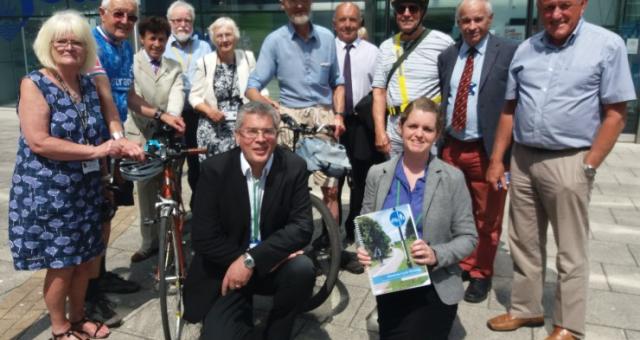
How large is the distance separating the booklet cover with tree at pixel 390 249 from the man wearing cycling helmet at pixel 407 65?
4.33 feet

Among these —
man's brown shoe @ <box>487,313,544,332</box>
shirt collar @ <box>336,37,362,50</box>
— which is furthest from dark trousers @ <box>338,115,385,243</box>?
man's brown shoe @ <box>487,313,544,332</box>

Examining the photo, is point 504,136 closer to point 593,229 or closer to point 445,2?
point 593,229

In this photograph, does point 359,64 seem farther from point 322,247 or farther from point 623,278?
point 623,278

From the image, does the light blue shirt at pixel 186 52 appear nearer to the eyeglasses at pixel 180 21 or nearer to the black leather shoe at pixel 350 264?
the eyeglasses at pixel 180 21

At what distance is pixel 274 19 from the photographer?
1098 cm

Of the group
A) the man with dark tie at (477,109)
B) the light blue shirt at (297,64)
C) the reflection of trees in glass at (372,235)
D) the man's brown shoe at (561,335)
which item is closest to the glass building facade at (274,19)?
the light blue shirt at (297,64)

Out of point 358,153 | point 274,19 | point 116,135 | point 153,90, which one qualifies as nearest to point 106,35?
point 153,90

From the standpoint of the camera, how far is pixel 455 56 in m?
3.35

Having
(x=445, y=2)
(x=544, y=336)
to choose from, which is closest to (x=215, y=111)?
(x=544, y=336)

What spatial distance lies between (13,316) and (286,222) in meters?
1.97

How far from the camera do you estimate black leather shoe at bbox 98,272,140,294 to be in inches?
139

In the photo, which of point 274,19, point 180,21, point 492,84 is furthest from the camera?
point 274,19

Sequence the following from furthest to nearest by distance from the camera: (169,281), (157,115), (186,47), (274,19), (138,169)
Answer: (274,19)
(186,47)
(157,115)
(169,281)
(138,169)

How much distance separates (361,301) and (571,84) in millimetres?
1871
